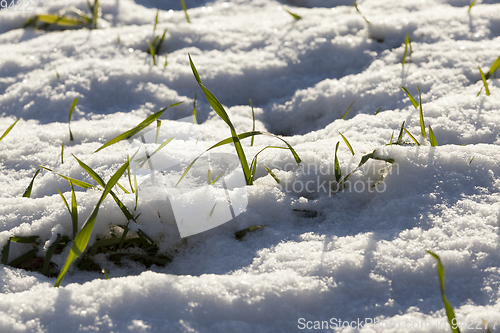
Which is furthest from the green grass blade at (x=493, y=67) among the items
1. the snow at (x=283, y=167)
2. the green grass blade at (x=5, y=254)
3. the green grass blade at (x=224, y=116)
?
the green grass blade at (x=5, y=254)

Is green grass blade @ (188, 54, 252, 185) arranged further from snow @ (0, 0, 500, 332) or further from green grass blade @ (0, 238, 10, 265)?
green grass blade @ (0, 238, 10, 265)

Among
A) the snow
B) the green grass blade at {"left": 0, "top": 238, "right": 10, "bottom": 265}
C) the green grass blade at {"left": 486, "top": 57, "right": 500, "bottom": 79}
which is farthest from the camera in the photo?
the green grass blade at {"left": 486, "top": 57, "right": 500, "bottom": 79}

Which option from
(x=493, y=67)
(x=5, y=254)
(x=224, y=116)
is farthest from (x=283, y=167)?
(x=493, y=67)

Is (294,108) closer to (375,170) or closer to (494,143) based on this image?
(375,170)

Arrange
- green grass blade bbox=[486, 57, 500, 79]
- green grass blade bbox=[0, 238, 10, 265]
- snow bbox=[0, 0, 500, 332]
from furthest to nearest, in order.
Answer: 1. green grass blade bbox=[486, 57, 500, 79]
2. green grass blade bbox=[0, 238, 10, 265]
3. snow bbox=[0, 0, 500, 332]

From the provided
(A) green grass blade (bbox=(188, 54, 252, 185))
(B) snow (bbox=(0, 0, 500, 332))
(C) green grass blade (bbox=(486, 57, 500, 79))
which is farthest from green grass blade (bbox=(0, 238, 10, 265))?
(C) green grass blade (bbox=(486, 57, 500, 79))

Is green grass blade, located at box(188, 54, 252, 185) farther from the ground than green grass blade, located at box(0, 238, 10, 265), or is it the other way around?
green grass blade, located at box(188, 54, 252, 185)

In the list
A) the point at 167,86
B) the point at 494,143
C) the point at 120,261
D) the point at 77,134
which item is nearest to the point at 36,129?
the point at 77,134

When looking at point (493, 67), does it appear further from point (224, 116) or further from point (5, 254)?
point (5, 254)
